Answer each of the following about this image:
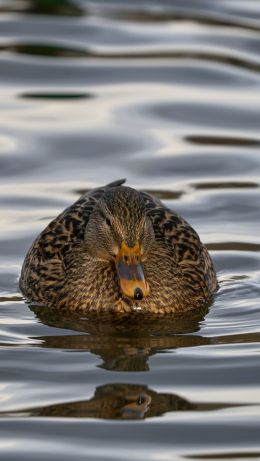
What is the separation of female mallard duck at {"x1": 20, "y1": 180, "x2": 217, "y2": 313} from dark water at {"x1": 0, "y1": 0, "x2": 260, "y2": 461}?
0.19m

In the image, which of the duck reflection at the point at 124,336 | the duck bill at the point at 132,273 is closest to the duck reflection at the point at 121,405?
the duck reflection at the point at 124,336

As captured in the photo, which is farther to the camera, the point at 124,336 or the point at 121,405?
the point at 124,336

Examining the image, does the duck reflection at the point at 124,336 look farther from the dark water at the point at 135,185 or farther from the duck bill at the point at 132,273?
the duck bill at the point at 132,273

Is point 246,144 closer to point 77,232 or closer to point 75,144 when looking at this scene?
point 75,144

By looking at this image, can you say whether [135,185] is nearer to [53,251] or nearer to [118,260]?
[53,251]

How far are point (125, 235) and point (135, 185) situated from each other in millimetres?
3511

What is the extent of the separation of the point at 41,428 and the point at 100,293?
2717 mm

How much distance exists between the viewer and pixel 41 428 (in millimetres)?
8211

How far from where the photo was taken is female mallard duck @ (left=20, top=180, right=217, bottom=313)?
10438 millimetres

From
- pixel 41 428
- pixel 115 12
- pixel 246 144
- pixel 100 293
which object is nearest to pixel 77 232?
pixel 100 293

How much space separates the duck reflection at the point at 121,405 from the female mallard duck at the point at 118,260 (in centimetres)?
144

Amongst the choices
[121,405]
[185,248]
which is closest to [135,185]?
[185,248]

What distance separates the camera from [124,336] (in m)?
10.3

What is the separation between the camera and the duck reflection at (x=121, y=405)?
8469 millimetres
